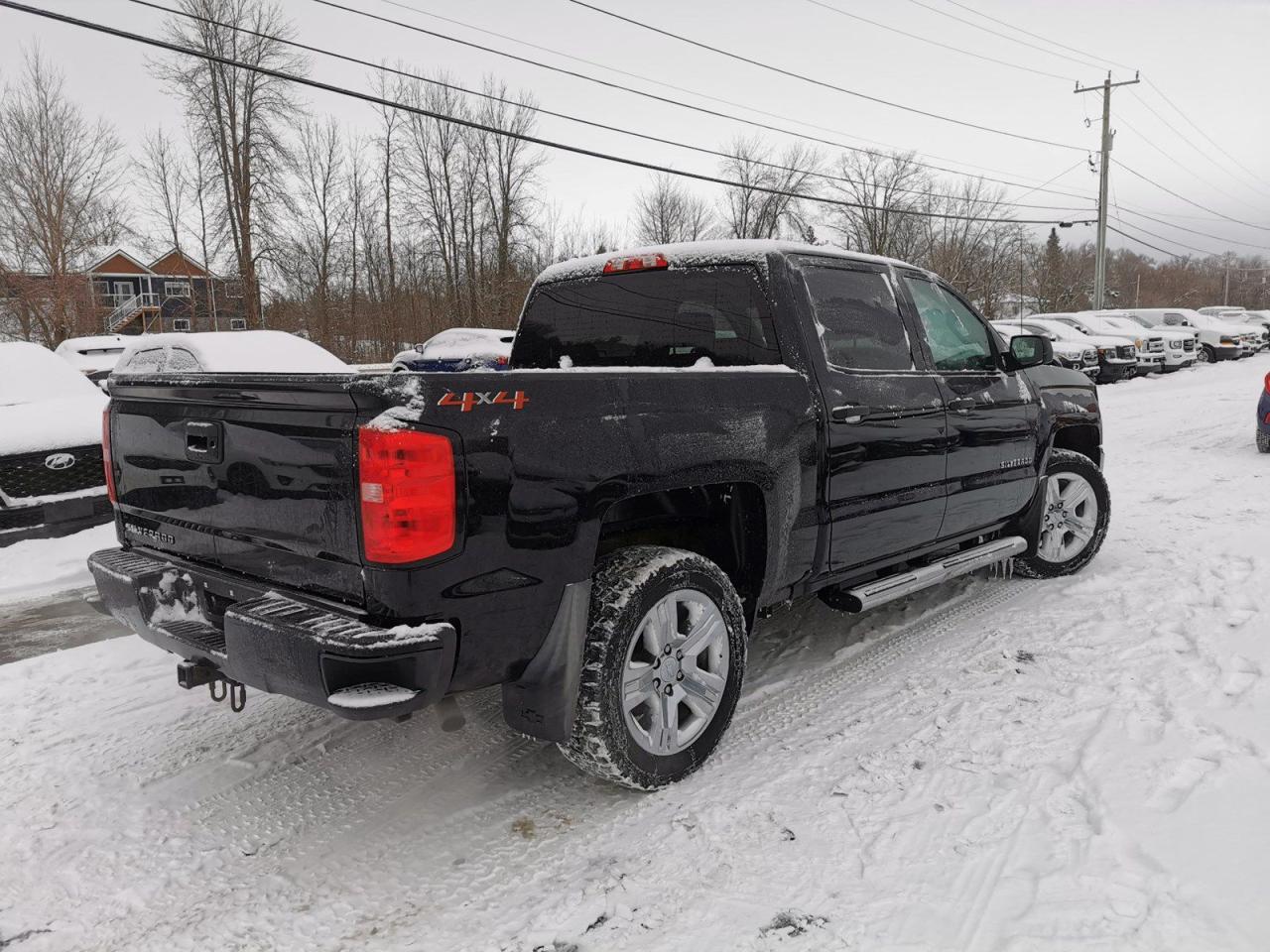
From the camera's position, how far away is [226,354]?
327 inches

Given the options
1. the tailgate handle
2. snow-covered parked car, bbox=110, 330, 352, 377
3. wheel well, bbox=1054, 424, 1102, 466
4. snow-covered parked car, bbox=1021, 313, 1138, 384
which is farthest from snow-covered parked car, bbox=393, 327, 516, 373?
the tailgate handle

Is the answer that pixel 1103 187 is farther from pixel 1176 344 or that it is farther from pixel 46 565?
pixel 46 565

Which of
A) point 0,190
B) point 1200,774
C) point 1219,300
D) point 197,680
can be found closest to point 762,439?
point 1200,774

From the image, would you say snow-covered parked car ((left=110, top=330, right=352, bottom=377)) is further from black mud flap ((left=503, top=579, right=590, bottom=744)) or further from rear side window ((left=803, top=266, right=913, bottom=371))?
black mud flap ((left=503, top=579, right=590, bottom=744))

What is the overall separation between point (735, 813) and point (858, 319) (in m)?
2.23

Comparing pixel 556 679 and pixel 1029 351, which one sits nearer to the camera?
pixel 556 679

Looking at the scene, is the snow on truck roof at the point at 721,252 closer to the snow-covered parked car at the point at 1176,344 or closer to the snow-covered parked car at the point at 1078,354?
the snow-covered parked car at the point at 1078,354

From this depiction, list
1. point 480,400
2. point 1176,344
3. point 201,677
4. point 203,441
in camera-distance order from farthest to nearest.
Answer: point 1176,344 < point 201,677 < point 203,441 < point 480,400

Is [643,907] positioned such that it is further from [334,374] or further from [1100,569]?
[1100,569]

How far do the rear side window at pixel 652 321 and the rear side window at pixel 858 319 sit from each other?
0.31 m

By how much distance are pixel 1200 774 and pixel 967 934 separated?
4.13 feet

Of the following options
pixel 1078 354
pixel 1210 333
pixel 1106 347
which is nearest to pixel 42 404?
pixel 1078 354

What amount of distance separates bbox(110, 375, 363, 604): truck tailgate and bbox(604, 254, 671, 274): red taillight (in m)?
1.85

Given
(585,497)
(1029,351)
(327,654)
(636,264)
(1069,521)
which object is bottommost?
(1069,521)
